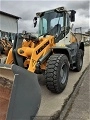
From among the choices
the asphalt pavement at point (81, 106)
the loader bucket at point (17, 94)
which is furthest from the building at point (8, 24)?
the loader bucket at point (17, 94)

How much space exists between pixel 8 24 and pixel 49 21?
24434mm

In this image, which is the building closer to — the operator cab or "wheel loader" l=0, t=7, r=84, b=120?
"wheel loader" l=0, t=7, r=84, b=120

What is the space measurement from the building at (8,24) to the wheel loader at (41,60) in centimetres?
2135

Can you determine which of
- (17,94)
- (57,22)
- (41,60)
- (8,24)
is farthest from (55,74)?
(8,24)

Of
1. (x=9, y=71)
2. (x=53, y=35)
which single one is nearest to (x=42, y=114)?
(x=9, y=71)

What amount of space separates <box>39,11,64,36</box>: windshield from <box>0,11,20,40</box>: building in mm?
21581

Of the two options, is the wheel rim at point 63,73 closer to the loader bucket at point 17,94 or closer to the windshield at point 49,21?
the windshield at point 49,21

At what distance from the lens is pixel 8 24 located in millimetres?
30328

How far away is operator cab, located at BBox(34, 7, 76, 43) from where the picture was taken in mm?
6514

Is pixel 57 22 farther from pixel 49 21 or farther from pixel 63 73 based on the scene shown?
pixel 63 73

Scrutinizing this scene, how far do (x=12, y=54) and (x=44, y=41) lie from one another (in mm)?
878

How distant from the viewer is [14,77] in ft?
10.5

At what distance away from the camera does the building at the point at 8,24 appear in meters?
28.8

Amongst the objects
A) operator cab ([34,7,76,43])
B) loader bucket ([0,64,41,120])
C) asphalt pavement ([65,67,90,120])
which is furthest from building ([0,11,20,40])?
loader bucket ([0,64,41,120])
